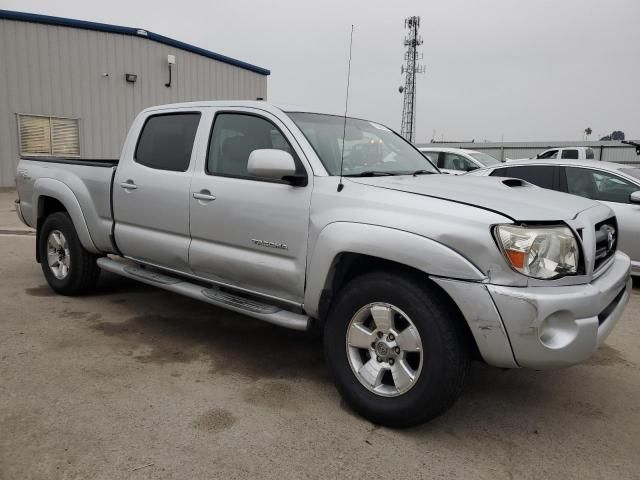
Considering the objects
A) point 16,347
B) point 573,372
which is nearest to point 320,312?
point 573,372

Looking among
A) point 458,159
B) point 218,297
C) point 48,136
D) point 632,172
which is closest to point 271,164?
point 218,297

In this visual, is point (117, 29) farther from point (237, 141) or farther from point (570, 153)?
point (237, 141)

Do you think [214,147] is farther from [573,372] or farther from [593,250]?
[573,372]

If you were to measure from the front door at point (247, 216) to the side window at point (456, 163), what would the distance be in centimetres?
811

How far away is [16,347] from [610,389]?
4.14 m

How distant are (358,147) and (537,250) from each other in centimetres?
156

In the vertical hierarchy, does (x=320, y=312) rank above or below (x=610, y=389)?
above

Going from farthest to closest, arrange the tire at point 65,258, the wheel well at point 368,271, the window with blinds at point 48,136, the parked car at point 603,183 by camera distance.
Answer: the window with blinds at point 48,136
the parked car at point 603,183
the tire at point 65,258
the wheel well at point 368,271

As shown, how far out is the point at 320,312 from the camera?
3178mm

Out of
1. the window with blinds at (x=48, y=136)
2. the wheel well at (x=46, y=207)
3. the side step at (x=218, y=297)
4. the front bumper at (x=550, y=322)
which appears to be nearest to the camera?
the front bumper at (x=550, y=322)

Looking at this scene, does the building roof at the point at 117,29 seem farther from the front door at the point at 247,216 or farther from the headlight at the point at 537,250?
the headlight at the point at 537,250

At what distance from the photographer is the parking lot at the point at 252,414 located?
2.51 meters

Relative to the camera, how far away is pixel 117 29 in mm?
16094

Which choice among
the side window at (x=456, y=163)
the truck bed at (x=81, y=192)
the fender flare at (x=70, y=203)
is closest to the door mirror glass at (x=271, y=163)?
the truck bed at (x=81, y=192)
